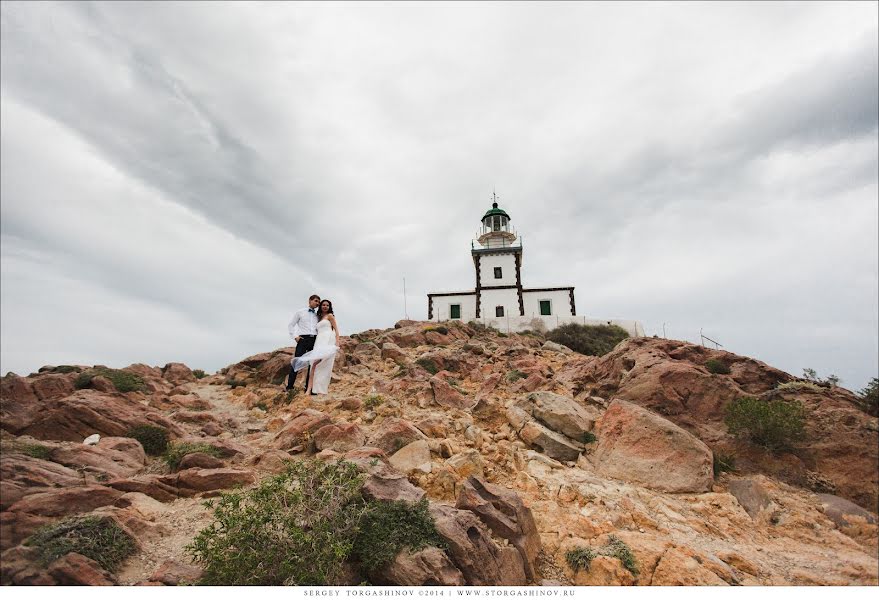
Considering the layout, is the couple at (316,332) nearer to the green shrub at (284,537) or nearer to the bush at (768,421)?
the green shrub at (284,537)

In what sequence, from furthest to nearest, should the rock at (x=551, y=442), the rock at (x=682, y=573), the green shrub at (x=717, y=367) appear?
1. the green shrub at (x=717, y=367)
2. the rock at (x=551, y=442)
3. the rock at (x=682, y=573)

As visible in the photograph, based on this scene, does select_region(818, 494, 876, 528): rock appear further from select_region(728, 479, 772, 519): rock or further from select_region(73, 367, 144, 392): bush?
select_region(73, 367, 144, 392): bush

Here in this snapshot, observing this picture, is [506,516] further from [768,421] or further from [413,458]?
[768,421]

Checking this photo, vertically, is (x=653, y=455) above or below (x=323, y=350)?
below

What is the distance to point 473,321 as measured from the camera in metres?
36.4

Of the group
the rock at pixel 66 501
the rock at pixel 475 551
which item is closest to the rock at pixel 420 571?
the rock at pixel 475 551

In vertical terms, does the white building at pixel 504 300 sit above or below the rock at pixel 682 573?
above

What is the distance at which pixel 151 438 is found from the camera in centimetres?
859

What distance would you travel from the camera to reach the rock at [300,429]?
8.93 m

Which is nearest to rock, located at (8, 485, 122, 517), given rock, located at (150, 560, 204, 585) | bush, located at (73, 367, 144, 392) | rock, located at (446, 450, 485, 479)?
rock, located at (150, 560, 204, 585)

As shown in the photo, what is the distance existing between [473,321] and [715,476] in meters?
27.6

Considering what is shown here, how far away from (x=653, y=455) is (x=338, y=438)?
23.5 ft

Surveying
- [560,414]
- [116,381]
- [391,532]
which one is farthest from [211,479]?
[116,381]

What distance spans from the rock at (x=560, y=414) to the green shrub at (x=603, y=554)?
13.6ft
